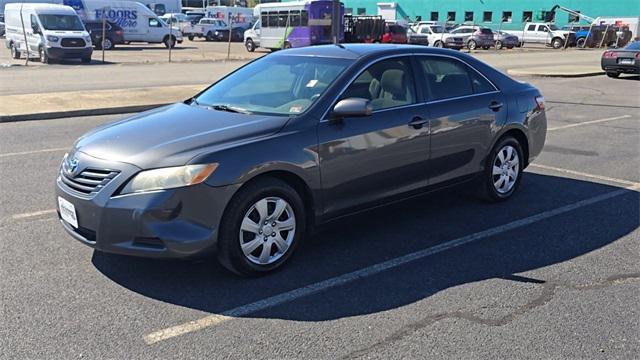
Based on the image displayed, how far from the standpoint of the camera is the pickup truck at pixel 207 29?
47.2m

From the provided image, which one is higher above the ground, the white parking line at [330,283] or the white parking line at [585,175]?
the white parking line at [585,175]

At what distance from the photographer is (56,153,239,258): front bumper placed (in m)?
3.76

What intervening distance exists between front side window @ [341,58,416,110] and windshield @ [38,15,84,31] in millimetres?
22102

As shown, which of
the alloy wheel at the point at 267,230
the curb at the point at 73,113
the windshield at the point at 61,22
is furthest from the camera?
the windshield at the point at 61,22

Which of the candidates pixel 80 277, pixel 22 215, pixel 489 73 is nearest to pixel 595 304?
pixel 489 73

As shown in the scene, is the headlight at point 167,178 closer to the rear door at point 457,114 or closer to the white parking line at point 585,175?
the rear door at point 457,114

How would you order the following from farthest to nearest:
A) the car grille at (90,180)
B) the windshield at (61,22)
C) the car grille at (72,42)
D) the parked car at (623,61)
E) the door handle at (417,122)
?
the windshield at (61,22), the car grille at (72,42), the parked car at (623,61), the door handle at (417,122), the car grille at (90,180)

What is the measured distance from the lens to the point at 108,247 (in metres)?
3.88

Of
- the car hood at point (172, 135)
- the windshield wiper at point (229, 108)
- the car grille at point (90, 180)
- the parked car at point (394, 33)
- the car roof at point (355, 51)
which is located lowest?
the car grille at point (90, 180)

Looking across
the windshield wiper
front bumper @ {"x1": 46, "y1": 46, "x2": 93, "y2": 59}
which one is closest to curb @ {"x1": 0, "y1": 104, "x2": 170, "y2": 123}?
the windshield wiper

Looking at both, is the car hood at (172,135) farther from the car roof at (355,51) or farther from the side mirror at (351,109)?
the car roof at (355,51)

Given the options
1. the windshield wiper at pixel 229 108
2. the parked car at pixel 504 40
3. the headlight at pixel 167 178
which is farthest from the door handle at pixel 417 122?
the parked car at pixel 504 40

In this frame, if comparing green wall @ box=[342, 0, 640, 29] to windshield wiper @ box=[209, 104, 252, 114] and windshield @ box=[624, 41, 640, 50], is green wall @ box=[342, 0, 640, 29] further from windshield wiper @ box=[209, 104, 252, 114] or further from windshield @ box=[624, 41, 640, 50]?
windshield wiper @ box=[209, 104, 252, 114]

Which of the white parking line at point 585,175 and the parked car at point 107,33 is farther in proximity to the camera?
the parked car at point 107,33
